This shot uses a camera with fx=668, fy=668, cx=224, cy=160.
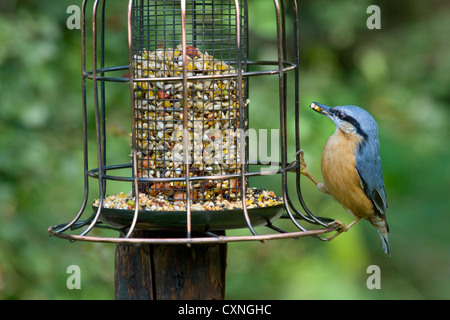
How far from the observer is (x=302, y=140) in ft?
19.7

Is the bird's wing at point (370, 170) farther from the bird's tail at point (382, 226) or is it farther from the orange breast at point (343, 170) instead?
the bird's tail at point (382, 226)

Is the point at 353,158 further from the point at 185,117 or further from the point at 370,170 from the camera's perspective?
the point at 185,117

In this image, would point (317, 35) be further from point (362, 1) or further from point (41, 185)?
point (41, 185)

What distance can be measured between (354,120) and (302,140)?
1.26m

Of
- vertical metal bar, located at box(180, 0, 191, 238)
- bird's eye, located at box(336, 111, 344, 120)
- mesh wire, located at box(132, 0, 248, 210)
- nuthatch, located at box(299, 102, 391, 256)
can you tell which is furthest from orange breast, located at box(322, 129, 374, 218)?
vertical metal bar, located at box(180, 0, 191, 238)

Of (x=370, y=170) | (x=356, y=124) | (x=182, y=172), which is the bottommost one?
(x=370, y=170)

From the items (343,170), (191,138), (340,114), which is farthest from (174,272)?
(340,114)

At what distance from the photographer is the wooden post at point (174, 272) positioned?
3779 millimetres

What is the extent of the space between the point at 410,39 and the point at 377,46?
1.62 feet

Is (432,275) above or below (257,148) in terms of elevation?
below

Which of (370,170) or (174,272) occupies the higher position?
(370,170)

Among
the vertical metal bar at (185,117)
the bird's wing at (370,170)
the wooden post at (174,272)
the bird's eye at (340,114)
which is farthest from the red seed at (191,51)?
the bird's wing at (370,170)

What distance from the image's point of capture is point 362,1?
288 inches

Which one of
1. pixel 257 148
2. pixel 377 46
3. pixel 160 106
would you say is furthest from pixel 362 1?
pixel 160 106
